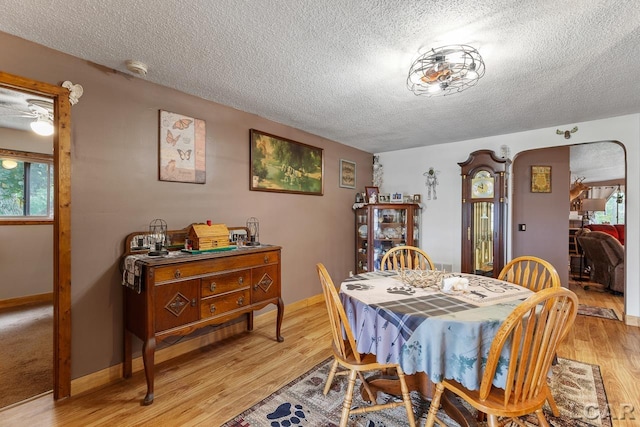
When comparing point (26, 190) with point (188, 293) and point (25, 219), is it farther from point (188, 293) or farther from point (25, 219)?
point (188, 293)

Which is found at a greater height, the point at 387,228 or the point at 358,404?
the point at 387,228

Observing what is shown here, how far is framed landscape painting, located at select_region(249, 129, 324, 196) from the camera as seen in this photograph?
10.9ft

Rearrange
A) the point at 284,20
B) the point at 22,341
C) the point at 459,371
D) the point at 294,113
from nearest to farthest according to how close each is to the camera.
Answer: the point at 459,371 → the point at 284,20 → the point at 22,341 → the point at 294,113

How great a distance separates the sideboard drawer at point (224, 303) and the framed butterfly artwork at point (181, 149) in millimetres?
1099

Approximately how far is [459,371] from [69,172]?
265 cm

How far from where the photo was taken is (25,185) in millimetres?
4242

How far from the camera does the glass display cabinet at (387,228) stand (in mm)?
4469

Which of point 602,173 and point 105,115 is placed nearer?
point 105,115

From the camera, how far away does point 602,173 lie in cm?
668

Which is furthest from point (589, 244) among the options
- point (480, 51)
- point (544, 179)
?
point (480, 51)

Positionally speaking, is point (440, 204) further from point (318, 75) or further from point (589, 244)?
point (318, 75)

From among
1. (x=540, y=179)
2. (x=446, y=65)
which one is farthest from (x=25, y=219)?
(x=540, y=179)

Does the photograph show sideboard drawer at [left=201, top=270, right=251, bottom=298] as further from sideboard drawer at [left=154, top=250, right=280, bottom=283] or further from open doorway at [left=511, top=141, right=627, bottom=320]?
open doorway at [left=511, top=141, right=627, bottom=320]

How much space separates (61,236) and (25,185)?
3.42 metres
